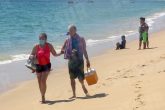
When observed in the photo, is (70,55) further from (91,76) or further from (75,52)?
(91,76)

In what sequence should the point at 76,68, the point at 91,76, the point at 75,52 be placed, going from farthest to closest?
1. the point at 91,76
2. the point at 76,68
3. the point at 75,52

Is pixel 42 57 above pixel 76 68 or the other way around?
above

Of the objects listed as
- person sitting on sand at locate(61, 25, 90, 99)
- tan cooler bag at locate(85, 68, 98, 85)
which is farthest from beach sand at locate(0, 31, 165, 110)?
person sitting on sand at locate(61, 25, 90, 99)

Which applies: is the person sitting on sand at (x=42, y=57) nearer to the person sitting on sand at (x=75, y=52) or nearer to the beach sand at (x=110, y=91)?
the person sitting on sand at (x=75, y=52)

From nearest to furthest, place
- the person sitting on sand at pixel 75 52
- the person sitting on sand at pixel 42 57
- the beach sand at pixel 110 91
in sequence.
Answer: the beach sand at pixel 110 91, the person sitting on sand at pixel 75 52, the person sitting on sand at pixel 42 57

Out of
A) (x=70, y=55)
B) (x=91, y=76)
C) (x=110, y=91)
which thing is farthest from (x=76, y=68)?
(x=110, y=91)

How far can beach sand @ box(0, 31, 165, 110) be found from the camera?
25.9 ft

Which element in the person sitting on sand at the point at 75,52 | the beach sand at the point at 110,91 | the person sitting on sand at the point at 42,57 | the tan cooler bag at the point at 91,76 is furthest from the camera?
the tan cooler bag at the point at 91,76

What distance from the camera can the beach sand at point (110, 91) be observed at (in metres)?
7.90

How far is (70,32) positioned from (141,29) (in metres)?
8.46

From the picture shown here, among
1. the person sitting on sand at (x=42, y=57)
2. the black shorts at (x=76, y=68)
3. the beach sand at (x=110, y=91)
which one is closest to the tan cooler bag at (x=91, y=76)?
the black shorts at (x=76, y=68)

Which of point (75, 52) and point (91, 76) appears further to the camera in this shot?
point (91, 76)

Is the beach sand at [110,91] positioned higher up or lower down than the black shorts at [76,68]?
lower down

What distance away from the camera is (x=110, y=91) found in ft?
30.2
